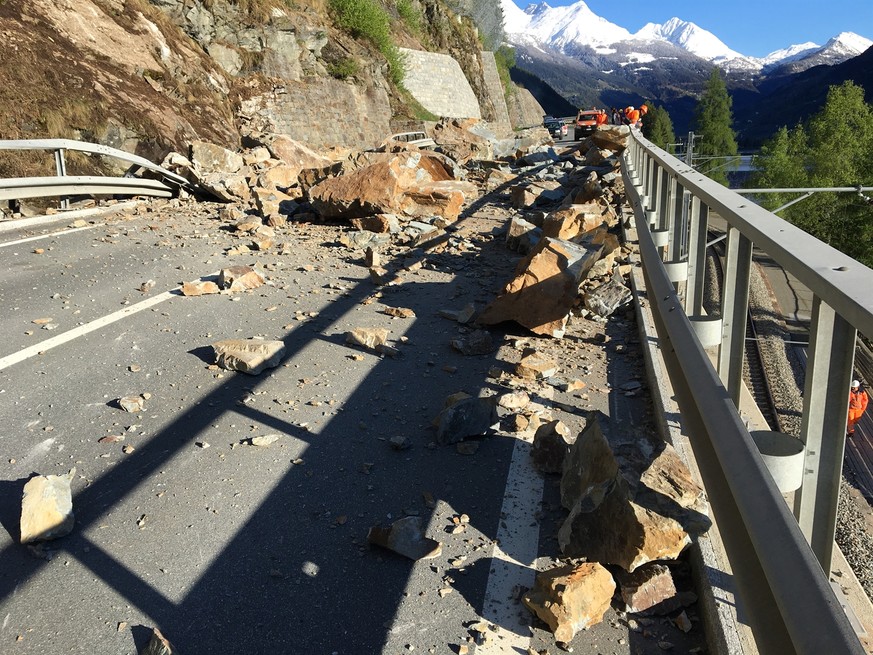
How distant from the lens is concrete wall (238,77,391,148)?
2053 centimetres

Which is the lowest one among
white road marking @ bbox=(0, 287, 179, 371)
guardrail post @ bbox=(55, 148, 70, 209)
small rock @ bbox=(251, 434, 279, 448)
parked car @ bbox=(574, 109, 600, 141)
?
small rock @ bbox=(251, 434, 279, 448)

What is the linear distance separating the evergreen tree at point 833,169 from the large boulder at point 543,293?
56.9 meters

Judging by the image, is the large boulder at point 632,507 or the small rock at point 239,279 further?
the small rock at point 239,279

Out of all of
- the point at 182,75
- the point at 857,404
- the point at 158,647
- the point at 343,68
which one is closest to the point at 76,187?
the point at 182,75

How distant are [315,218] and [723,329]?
817 cm

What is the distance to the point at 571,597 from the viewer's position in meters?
2.46

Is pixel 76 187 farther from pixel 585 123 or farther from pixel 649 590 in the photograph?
pixel 585 123

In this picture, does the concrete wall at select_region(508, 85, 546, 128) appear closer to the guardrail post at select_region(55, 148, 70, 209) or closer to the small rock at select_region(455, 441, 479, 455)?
the guardrail post at select_region(55, 148, 70, 209)

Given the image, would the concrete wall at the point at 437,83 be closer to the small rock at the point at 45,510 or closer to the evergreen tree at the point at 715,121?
the small rock at the point at 45,510

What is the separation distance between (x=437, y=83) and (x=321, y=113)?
2058cm

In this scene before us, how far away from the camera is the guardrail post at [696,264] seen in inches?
142

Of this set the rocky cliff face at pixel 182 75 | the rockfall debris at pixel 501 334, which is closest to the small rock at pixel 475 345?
the rockfall debris at pixel 501 334

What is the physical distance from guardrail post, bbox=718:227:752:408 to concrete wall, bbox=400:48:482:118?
1483 inches

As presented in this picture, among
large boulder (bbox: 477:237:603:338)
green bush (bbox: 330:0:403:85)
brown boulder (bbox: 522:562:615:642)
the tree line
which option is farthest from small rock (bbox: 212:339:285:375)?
the tree line
